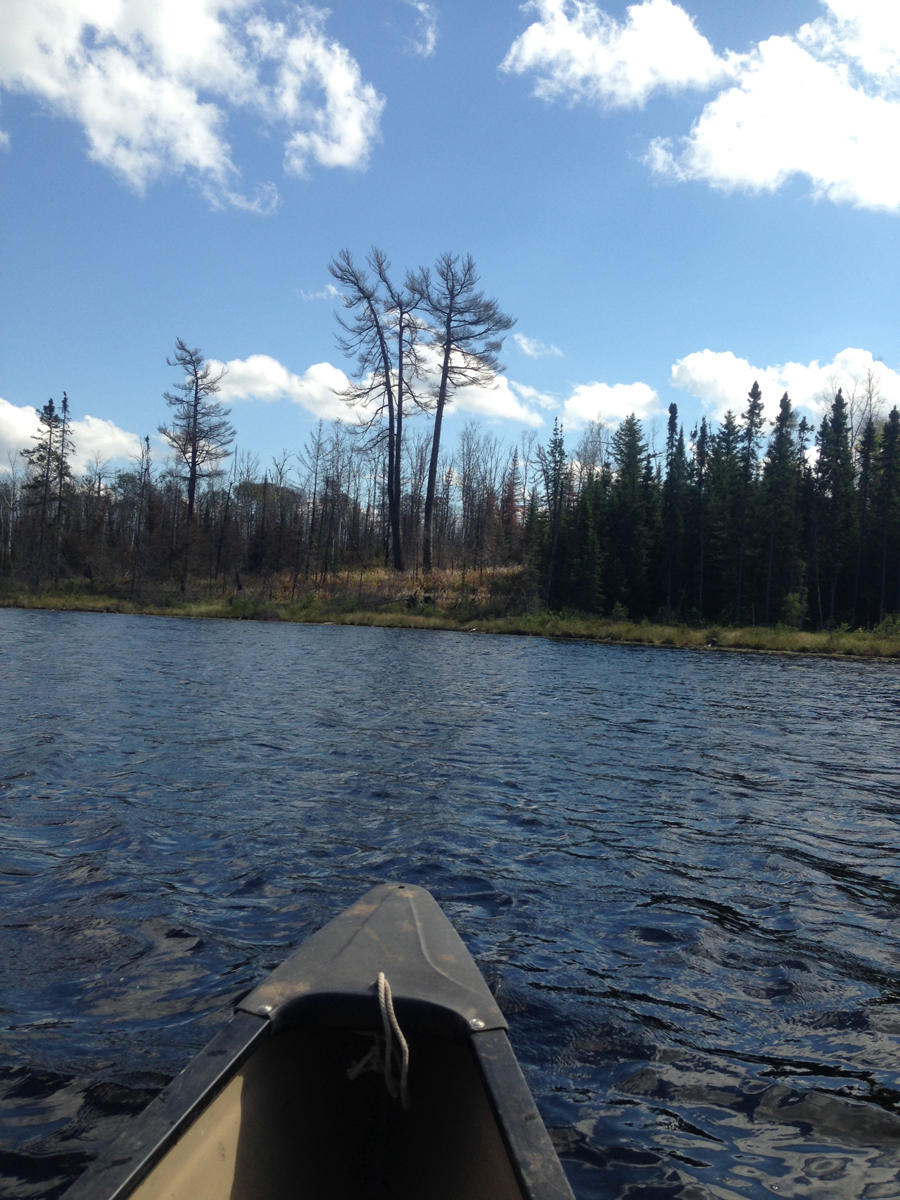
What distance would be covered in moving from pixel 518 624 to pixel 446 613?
4.30 meters

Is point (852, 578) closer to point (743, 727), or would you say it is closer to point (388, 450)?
point (388, 450)

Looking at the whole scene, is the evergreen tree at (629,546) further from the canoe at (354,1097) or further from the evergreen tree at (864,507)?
the canoe at (354,1097)

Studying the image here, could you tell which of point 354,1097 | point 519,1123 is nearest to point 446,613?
point 354,1097

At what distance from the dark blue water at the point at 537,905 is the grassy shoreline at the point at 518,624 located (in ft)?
84.2

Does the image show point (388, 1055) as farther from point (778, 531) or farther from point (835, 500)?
point (835, 500)

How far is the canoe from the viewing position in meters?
2.21

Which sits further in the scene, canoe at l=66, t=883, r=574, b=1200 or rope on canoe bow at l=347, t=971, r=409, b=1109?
rope on canoe bow at l=347, t=971, r=409, b=1109

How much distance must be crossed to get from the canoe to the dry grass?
122 feet

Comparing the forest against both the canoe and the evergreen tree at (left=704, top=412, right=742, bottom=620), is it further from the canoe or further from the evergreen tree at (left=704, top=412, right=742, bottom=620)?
the canoe

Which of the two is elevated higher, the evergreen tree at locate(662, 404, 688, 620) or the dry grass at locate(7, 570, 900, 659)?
the evergreen tree at locate(662, 404, 688, 620)

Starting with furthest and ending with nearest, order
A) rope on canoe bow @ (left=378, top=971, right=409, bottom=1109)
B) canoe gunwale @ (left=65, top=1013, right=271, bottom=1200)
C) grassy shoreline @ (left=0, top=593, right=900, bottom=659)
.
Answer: grassy shoreline @ (left=0, top=593, right=900, bottom=659)
rope on canoe bow @ (left=378, top=971, right=409, bottom=1109)
canoe gunwale @ (left=65, top=1013, right=271, bottom=1200)

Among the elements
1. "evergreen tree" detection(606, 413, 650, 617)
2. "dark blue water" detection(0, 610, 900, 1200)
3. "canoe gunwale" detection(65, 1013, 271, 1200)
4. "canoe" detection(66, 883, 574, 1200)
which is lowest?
"dark blue water" detection(0, 610, 900, 1200)

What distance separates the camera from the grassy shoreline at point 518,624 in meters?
37.5

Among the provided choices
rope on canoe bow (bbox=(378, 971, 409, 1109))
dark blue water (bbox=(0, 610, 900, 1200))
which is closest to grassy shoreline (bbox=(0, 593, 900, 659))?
dark blue water (bbox=(0, 610, 900, 1200))
